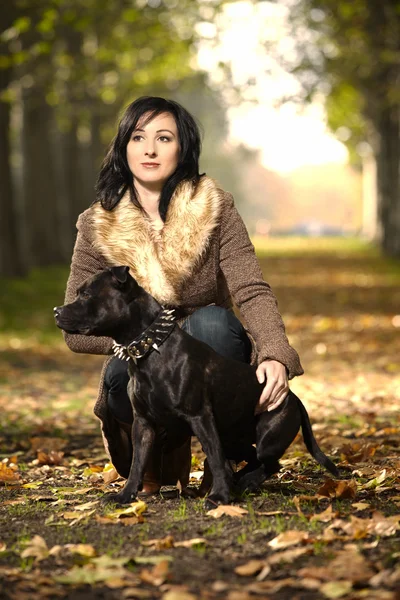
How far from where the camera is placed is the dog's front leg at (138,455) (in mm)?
4523

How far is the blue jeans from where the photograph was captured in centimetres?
487

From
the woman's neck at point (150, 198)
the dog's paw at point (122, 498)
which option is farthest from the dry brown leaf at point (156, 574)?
the woman's neck at point (150, 198)

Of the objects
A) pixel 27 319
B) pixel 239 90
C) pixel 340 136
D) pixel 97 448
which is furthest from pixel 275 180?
pixel 97 448

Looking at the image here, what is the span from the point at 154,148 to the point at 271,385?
1341 mm

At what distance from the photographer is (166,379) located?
4324mm

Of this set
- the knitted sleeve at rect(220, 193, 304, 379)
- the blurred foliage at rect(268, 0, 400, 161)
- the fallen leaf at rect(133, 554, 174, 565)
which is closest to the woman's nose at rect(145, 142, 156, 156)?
the knitted sleeve at rect(220, 193, 304, 379)

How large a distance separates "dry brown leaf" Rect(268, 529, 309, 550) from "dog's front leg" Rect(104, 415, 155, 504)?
2.90ft

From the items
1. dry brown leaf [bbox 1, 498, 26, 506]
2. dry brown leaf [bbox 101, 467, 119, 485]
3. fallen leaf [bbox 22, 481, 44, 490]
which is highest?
dry brown leaf [bbox 1, 498, 26, 506]

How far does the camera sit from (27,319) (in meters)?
17.0

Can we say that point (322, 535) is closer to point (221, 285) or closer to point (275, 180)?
point (221, 285)

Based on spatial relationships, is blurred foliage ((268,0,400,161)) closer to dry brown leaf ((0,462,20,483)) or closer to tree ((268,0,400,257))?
tree ((268,0,400,257))

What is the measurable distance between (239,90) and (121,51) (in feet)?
18.6

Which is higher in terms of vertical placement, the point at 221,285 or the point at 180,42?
the point at 180,42

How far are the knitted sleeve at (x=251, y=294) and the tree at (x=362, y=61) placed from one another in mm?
18435
